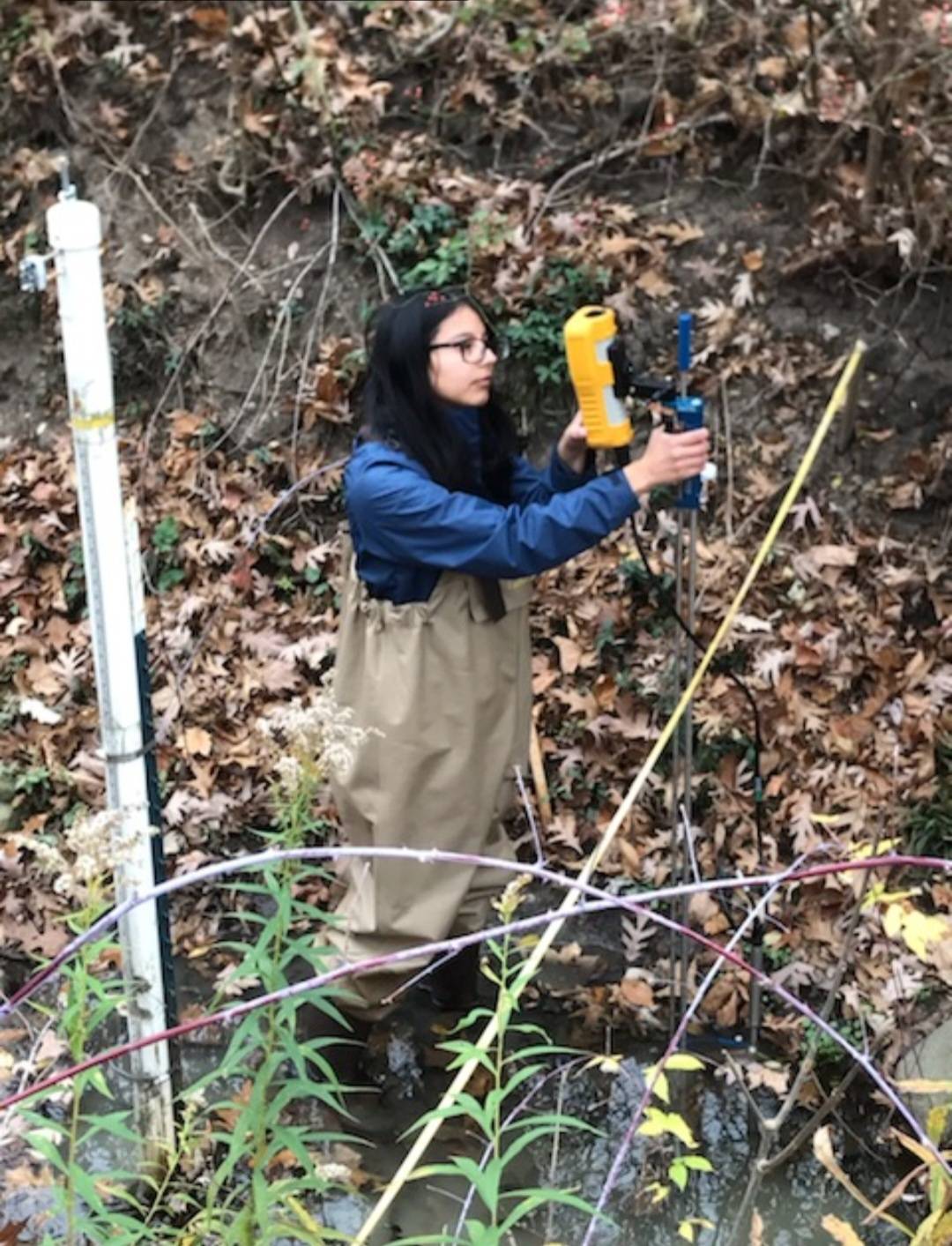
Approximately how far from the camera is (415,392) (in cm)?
329

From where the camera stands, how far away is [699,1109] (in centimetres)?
376

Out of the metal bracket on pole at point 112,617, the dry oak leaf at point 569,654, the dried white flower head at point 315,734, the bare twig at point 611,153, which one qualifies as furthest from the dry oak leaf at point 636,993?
the bare twig at point 611,153

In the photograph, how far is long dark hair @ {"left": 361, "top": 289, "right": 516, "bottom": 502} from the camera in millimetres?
3266

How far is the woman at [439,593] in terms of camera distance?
3.16 metres

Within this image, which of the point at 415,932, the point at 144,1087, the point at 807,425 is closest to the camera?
the point at 144,1087

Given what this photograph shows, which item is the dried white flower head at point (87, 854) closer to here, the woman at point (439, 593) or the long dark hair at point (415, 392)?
the woman at point (439, 593)

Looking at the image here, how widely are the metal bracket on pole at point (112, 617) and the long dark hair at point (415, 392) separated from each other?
27.4 inches

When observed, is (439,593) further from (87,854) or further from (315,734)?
(87,854)

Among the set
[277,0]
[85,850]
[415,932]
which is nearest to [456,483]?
[415,932]

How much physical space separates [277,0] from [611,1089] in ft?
17.9

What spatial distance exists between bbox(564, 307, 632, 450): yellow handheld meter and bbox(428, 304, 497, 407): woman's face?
0.93ft

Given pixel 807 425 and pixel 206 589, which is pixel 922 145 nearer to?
pixel 807 425

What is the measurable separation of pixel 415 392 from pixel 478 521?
0.39m

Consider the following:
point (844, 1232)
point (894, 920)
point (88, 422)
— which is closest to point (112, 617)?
point (88, 422)
